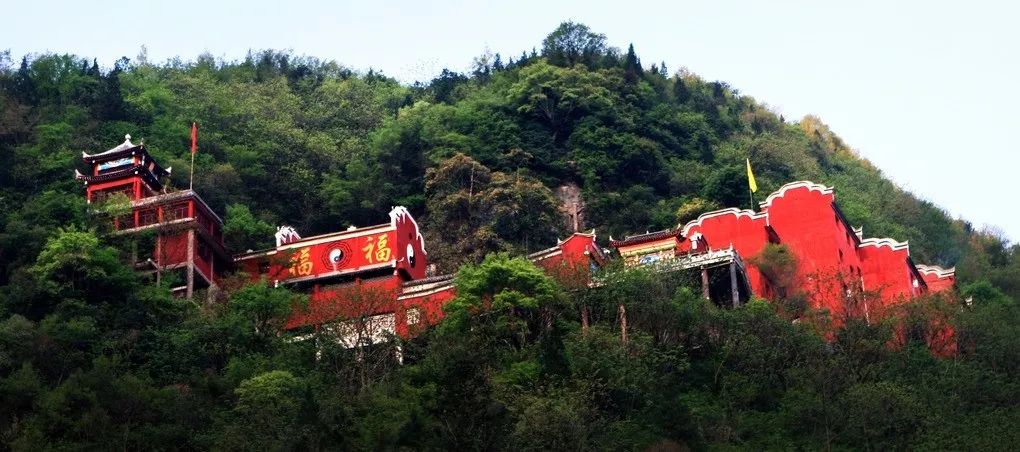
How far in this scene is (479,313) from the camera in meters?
46.8

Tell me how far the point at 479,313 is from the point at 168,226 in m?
12.3

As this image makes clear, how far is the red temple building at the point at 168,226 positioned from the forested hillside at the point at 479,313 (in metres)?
1.35

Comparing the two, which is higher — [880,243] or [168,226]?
[168,226]

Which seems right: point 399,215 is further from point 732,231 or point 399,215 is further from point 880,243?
point 880,243

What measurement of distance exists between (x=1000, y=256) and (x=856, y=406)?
30125 mm

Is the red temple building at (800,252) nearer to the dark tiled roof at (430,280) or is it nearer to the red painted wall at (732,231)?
the red painted wall at (732,231)

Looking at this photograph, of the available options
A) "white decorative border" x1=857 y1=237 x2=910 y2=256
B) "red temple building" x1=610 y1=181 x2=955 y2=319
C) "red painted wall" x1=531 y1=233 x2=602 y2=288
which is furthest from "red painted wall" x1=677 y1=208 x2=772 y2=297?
"white decorative border" x1=857 y1=237 x2=910 y2=256

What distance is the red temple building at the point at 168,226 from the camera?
53.5 m

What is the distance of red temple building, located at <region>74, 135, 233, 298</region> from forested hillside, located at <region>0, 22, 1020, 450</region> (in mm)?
1354

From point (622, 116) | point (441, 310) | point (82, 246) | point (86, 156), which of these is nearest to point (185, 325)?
point (82, 246)

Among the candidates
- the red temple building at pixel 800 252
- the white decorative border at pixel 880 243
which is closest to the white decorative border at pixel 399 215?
the red temple building at pixel 800 252

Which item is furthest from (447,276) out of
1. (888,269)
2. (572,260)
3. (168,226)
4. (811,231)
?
(888,269)

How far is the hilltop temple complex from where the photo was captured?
164 feet

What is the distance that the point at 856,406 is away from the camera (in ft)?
140
